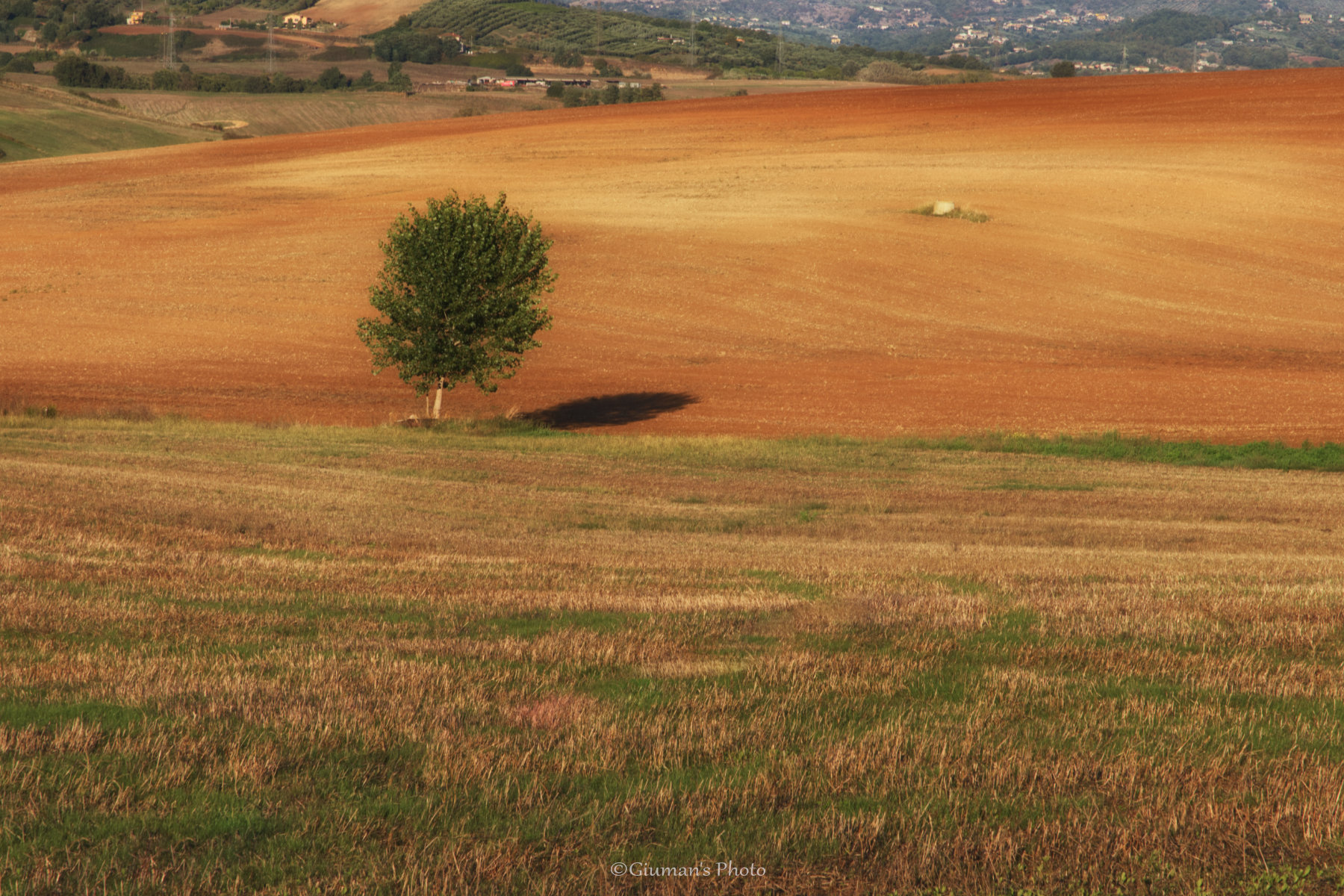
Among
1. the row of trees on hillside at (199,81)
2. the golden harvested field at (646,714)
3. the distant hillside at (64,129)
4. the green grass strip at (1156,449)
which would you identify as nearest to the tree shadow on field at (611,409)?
the green grass strip at (1156,449)

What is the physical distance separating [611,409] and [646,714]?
3263 centimetres

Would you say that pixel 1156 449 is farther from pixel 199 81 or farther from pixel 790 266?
pixel 199 81

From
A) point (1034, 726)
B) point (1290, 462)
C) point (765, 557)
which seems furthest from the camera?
point (1290, 462)

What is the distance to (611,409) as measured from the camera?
131 feet

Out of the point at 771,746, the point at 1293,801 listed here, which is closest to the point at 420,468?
the point at 771,746

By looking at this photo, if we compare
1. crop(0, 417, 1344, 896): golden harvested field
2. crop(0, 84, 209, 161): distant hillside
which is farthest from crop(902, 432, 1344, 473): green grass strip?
crop(0, 84, 209, 161): distant hillside

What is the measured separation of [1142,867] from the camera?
17.9 ft

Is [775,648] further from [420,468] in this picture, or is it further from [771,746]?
[420,468]

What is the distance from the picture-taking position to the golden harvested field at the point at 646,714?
5410 mm

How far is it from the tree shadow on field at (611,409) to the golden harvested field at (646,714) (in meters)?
20.3

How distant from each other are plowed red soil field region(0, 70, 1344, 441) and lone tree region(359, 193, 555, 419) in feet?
11.2

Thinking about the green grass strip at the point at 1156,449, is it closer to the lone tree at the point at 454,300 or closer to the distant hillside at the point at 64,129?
the lone tree at the point at 454,300

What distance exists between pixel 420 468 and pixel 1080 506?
14868 millimetres

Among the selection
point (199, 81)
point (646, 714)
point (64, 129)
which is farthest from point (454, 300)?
point (199, 81)
